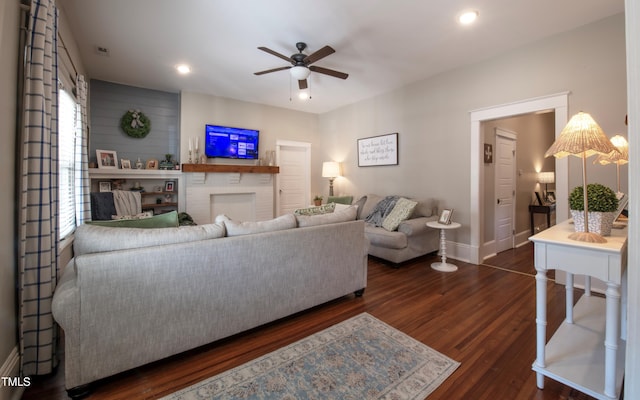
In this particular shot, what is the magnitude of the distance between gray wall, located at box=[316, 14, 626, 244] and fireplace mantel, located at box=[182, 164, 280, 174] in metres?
1.55

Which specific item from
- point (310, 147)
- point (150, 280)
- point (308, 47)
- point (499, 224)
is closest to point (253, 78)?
point (308, 47)

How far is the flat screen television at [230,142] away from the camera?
4855 mm

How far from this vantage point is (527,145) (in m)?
4.89

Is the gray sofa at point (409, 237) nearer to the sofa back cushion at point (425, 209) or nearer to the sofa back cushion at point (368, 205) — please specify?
the sofa back cushion at point (425, 209)

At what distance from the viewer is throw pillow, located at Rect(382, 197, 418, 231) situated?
3.68m

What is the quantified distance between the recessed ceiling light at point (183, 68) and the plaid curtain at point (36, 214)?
2202 mm

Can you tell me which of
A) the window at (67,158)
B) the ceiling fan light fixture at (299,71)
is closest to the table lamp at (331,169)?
the ceiling fan light fixture at (299,71)

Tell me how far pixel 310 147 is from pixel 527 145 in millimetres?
4287

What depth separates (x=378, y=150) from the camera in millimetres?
4926

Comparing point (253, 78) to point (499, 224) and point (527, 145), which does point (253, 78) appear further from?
point (527, 145)

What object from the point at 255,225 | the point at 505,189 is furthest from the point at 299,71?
the point at 505,189

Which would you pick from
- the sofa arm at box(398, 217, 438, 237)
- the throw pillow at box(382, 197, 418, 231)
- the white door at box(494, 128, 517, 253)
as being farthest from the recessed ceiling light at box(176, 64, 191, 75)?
the white door at box(494, 128, 517, 253)

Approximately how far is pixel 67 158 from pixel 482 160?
4907 millimetres

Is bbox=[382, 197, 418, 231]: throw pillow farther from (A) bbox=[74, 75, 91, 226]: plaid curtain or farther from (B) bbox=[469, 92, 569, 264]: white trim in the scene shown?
(A) bbox=[74, 75, 91, 226]: plaid curtain
